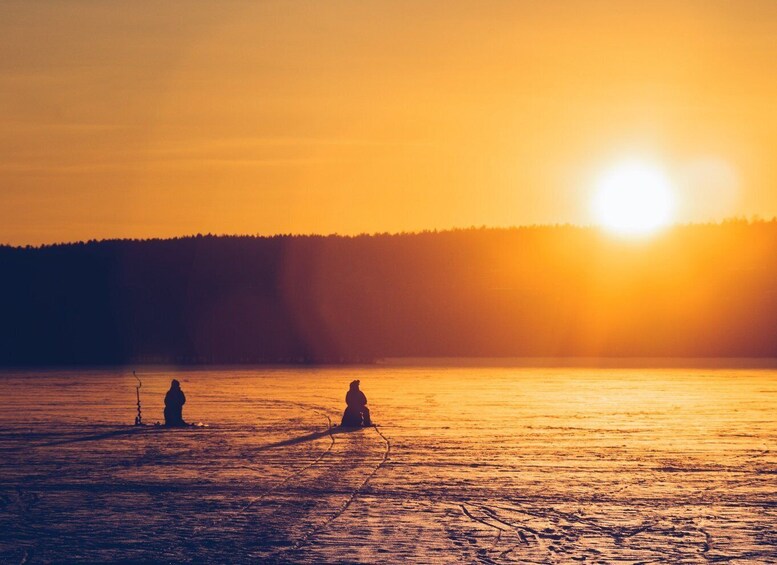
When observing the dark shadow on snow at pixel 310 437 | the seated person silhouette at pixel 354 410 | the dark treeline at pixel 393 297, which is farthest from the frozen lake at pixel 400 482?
the dark treeline at pixel 393 297

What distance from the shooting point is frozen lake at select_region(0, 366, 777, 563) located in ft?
36.8

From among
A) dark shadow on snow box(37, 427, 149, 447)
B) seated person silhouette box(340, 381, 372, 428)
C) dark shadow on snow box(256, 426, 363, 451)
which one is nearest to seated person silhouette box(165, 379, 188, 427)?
dark shadow on snow box(37, 427, 149, 447)

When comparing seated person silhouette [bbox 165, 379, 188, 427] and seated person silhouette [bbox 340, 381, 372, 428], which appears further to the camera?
seated person silhouette [bbox 165, 379, 188, 427]

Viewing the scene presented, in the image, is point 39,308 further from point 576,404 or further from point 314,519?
point 314,519

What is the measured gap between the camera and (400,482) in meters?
15.3

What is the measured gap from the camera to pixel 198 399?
32250mm

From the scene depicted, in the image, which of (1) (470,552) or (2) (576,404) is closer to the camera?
(1) (470,552)

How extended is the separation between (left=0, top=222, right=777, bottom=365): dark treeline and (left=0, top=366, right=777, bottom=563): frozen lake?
33.2 meters

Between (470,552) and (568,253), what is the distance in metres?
65.9

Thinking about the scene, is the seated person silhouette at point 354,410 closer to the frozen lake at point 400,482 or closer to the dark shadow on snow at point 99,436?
the frozen lake at point 400,482

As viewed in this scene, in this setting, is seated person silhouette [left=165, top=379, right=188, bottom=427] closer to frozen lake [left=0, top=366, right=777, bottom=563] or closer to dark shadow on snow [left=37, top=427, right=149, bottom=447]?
frozen lake [left=0, top=366, right=777, bottom=563]

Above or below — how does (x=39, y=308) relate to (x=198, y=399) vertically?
above

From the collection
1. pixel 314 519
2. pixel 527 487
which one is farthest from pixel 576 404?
pixel 314 519

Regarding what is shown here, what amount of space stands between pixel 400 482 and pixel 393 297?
55860 millimetres
